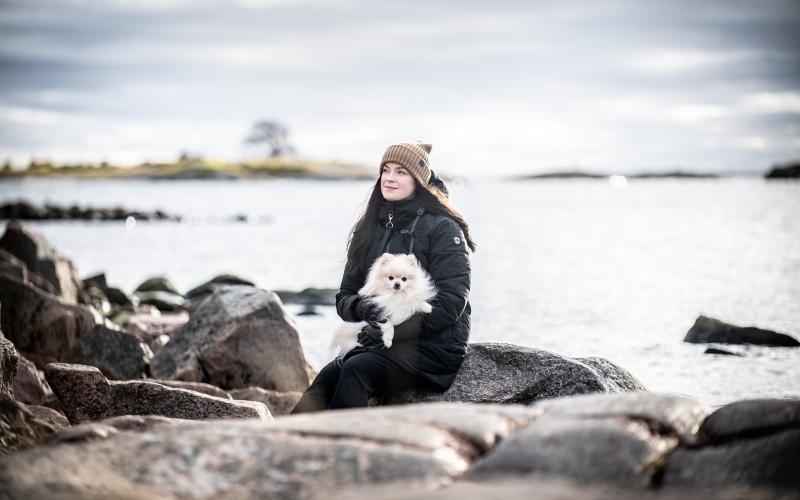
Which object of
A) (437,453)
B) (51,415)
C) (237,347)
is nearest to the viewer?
(437,453)

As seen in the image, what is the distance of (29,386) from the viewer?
10727mm

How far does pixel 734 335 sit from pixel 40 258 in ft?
50.4

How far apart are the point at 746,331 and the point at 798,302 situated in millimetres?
8654

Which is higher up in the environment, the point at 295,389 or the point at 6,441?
the point at 6,441

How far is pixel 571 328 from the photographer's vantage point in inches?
851

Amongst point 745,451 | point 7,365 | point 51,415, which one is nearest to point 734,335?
point 51,415

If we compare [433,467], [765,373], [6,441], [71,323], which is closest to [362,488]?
[433,467]

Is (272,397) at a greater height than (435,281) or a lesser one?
lesser

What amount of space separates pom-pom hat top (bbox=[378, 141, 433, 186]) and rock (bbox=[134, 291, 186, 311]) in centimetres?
1599

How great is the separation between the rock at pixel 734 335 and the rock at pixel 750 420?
542 inches

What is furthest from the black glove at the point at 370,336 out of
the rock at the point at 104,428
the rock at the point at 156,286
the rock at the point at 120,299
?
the rock at the point at 156,286

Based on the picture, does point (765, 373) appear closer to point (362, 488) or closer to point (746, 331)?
point (746, 331)

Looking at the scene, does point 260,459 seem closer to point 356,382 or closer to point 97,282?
point 356,382

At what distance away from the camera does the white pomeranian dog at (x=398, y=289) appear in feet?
23.9
